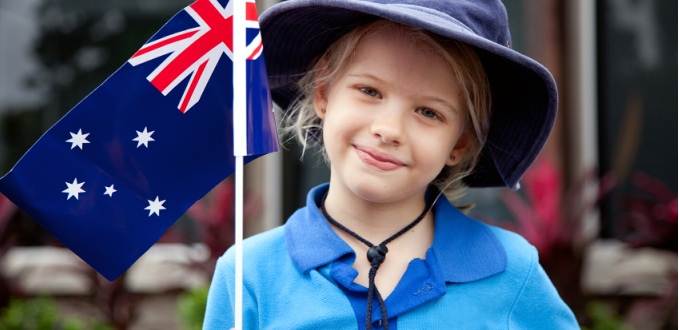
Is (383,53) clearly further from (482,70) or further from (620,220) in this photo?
(620,220)

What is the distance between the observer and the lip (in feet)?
5.75

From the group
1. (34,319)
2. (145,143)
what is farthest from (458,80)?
(34,319)

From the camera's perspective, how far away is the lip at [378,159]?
5.75 feet

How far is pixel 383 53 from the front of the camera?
1786 mm

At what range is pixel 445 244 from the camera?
1928 mm

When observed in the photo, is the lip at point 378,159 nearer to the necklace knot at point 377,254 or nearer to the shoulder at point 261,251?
the necklace knot at point 377,254

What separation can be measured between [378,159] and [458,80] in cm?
24

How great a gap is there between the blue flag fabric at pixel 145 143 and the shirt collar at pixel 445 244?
218 mm

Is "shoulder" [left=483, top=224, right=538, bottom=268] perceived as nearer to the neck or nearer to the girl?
the girl

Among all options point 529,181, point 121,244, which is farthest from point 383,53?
point 529,181

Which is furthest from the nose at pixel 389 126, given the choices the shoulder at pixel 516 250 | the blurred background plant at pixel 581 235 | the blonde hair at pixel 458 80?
the blurred background plant at pixel 581 235

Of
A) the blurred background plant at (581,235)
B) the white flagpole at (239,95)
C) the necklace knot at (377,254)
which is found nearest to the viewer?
the white flagpole at (239,95)

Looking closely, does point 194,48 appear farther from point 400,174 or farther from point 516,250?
point 516,250

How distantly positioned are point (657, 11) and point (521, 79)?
2817 mm
